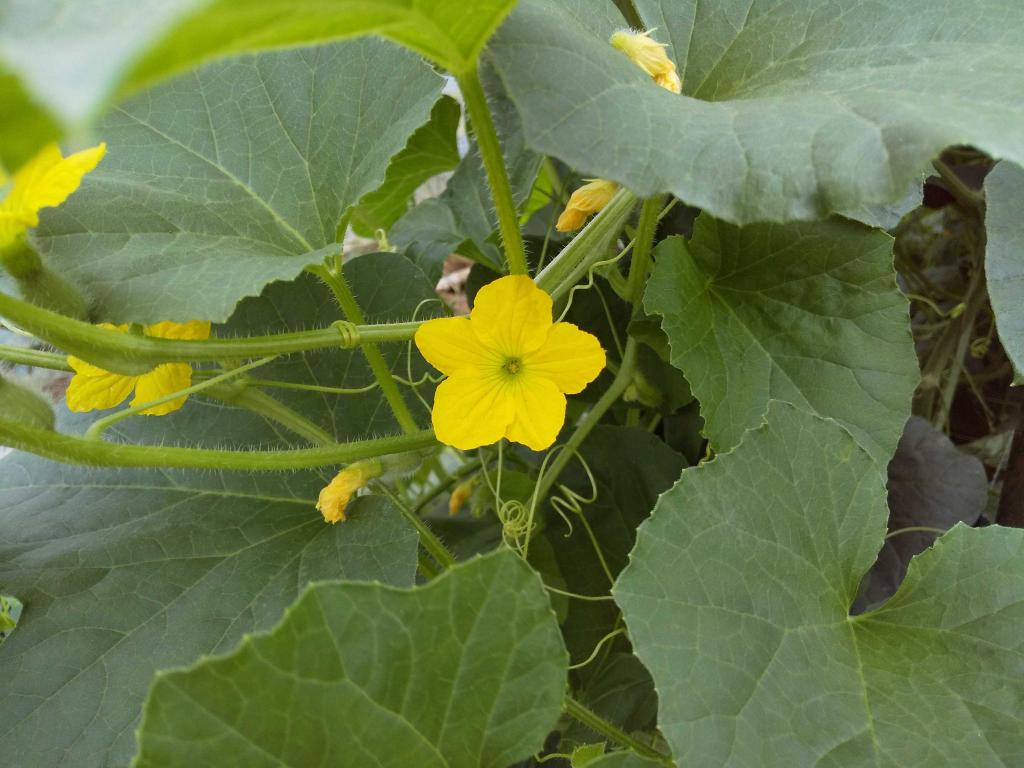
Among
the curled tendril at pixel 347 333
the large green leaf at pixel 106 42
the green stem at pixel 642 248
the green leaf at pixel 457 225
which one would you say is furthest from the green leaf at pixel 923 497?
the large green leaf at pixel 106 42

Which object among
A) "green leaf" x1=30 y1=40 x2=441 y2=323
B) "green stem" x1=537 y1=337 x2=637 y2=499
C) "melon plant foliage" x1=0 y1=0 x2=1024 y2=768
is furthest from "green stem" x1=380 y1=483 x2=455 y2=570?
"green leaf" x1=30 y1=40 x2=441 y2=323

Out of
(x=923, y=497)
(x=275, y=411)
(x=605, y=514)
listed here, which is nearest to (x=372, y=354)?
(x=275, y=411)

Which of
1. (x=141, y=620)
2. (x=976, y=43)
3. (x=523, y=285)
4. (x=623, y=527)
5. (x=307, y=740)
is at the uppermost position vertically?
(x=976, y=43)

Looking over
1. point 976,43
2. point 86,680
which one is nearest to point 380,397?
point 86,680

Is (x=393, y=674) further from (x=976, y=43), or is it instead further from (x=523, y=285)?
(x=976, y=43)

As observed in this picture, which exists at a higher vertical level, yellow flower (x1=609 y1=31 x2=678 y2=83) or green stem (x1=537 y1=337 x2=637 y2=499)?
yellow flower (x1=609 y1=31 x2=678 y2=83)

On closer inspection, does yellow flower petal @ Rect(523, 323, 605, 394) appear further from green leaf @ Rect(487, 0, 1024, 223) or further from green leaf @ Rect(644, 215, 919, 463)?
green leaf @ Rect(487, 0, 1024, 223)

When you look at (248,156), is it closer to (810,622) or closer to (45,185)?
(45,185)
